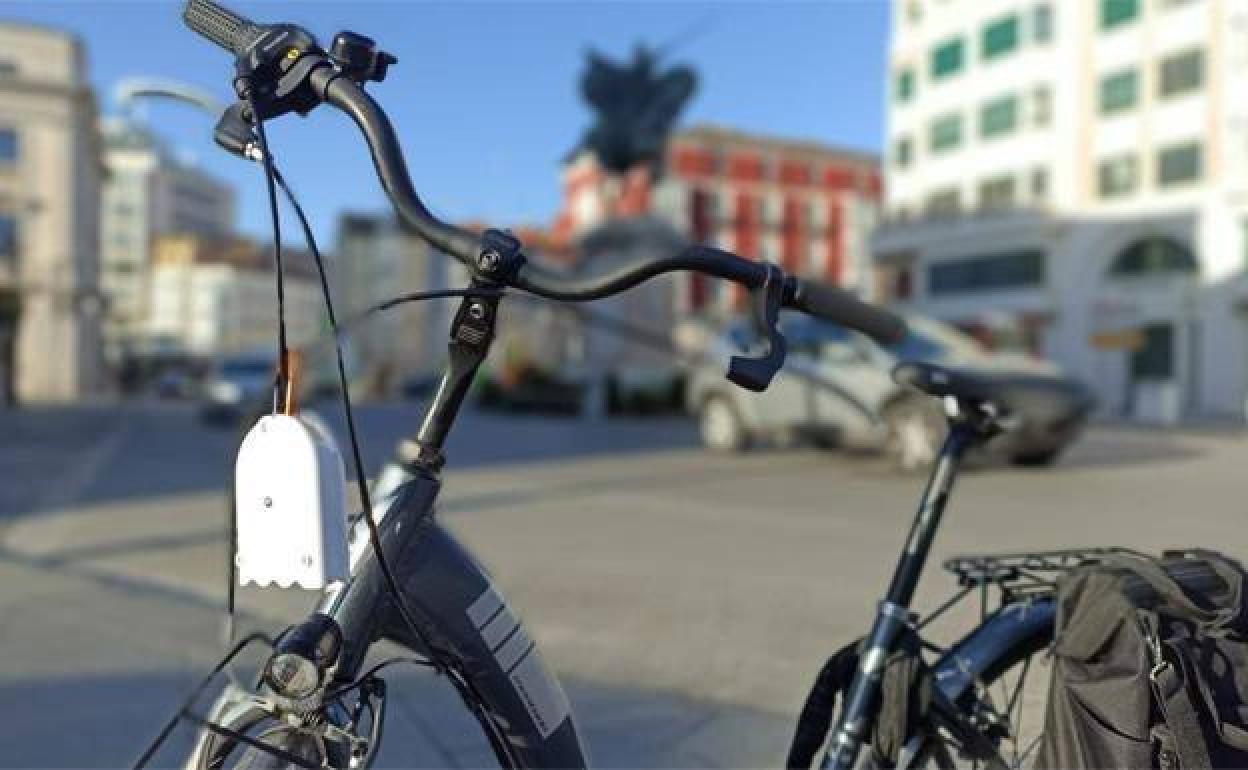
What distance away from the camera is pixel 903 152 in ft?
160

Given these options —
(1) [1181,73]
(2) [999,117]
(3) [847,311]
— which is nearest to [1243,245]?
(1) [1181,73]

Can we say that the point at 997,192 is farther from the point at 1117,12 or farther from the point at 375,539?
the point at 375,539

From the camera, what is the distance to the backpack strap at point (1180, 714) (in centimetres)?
170

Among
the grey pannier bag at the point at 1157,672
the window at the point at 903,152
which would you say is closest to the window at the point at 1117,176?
the window at the point at 903,152

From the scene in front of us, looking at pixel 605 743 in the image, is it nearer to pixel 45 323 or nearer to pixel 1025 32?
pixel 1025 32

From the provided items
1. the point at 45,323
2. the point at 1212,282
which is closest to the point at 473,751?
the point at 1212,282

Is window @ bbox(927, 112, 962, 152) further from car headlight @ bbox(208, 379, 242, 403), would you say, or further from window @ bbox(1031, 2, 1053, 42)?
car headlight @ bbox(208, 379, 242, 403)

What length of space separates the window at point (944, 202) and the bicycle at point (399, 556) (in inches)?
1814

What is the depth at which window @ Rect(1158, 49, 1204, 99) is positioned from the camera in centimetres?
3541

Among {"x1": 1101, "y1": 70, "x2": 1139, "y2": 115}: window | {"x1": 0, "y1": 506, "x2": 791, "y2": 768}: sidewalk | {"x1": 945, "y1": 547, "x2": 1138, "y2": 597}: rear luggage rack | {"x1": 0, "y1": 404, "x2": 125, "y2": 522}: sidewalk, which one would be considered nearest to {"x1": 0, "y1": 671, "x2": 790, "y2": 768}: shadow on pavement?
{"x1": 0, "y1": 506, "x2": 791, "y2": 768}: sidewalk

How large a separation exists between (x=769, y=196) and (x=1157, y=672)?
8217cm

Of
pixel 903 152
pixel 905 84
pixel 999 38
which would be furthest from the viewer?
pixel 903 152

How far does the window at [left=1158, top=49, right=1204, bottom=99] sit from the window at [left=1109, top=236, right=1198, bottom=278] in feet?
15.9

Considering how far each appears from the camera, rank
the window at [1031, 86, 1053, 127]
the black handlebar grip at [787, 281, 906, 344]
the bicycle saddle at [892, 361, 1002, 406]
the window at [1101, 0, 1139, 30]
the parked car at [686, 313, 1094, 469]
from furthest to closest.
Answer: the window at [1031, 86, 1053, 127] < the window at [1101, 0, 1139, 30] < the parked car at [686, 313, 1094, 469] < the bicycle saddle at [892, 361, 1002, 406] < the black handlebar grip at [787, 281, 906, 344]
